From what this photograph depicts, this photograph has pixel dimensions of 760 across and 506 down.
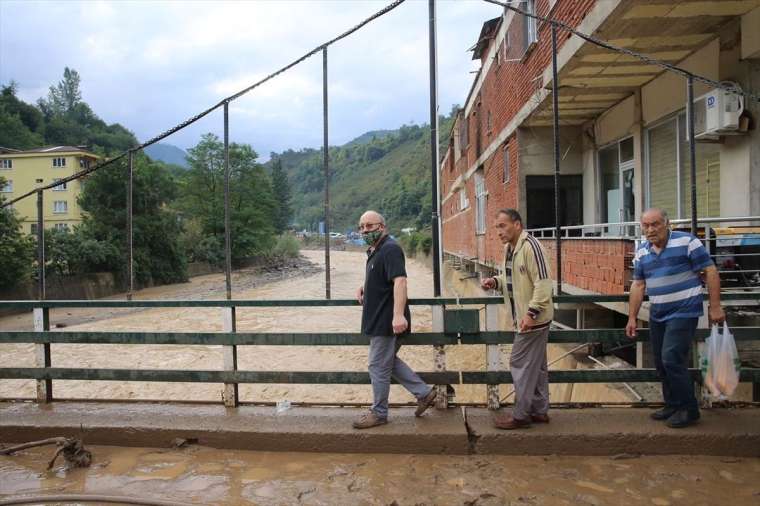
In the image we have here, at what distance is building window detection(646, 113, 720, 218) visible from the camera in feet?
28.3

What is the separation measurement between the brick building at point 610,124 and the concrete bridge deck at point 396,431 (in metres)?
2.83

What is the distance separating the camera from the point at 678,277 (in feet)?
13.7

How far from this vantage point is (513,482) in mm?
3799

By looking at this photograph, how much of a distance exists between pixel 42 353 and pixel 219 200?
4937 cm

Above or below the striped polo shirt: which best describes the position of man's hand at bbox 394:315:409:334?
below

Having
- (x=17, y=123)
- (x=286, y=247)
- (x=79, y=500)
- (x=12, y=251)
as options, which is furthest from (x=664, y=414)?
(x=17, y=123)

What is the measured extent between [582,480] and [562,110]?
9794 millimetres

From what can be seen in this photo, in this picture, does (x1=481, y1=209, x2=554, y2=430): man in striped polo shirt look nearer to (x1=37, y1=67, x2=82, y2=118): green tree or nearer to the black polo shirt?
the black polo shirt

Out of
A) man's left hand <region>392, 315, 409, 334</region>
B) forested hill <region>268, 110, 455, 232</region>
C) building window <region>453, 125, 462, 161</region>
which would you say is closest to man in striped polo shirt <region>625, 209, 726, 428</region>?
man's left hand <region>392, 315, 409, 334</region>

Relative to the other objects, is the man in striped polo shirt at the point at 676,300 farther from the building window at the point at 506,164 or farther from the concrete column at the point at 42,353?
the building window at the point at 506,164

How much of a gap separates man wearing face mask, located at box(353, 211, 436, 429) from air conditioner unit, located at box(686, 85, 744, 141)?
5.22 meters

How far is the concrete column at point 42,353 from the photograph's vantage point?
5.25 metres

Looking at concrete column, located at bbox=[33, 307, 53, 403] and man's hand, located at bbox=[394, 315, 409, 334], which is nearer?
man's hand, located at bbox=[394, 315, 409, 334]

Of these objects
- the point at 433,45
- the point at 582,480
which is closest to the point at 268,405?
the point at 582,480
